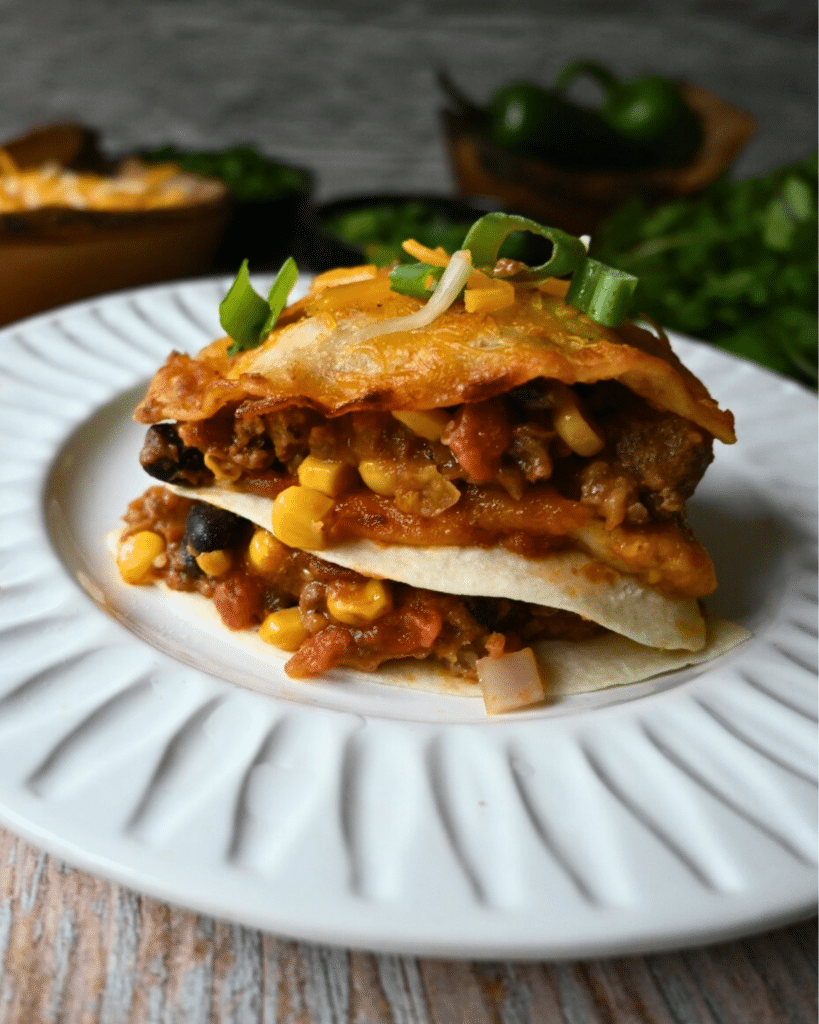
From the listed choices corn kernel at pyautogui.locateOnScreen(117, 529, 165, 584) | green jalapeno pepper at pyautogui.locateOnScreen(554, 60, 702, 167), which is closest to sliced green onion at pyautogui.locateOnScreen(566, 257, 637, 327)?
corn kernel at pyautogui.locateOnScreen(117, 529, 165, 584)

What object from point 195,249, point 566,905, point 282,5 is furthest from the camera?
point 282,5

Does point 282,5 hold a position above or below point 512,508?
below

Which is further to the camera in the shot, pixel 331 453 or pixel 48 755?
pixel 331 453

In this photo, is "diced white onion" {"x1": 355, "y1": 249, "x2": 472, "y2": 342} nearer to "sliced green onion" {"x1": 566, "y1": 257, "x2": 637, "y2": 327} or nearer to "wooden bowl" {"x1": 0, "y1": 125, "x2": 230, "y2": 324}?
"sliced green onion" {"x1": 566, "y1": 257, "x2": 637, "y2": 327}

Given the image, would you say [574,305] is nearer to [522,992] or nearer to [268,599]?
[268,599]

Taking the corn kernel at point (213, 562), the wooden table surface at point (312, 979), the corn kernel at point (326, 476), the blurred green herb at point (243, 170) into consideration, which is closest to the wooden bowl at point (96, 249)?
the blurred green herb at point (243, 170)

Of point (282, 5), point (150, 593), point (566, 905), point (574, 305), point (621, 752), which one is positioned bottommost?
point (282, 5)

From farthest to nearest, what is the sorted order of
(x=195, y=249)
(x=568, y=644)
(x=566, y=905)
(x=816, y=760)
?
(x=195, y=249), (x=568, y=644), (x=816, y=760), (x=566, y=905)

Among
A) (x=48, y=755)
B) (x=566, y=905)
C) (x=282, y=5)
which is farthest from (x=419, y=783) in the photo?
(x=282, y=5)
